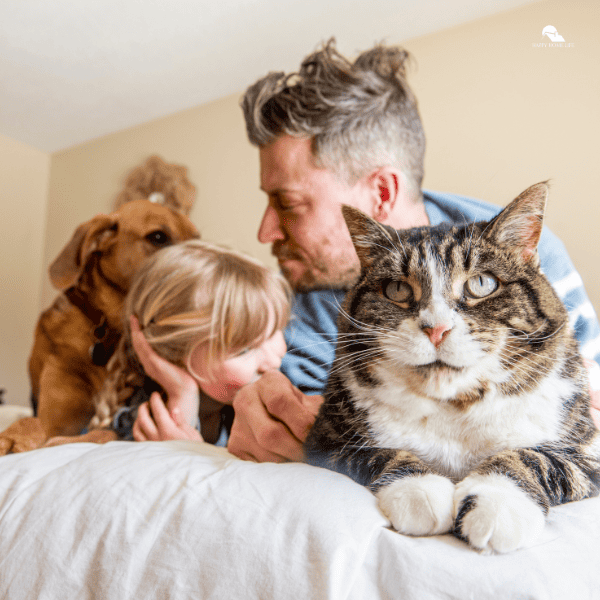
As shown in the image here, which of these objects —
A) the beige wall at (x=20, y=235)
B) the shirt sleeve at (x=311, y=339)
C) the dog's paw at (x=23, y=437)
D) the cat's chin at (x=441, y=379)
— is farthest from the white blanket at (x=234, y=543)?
the beige wall at (x=20, y=235)

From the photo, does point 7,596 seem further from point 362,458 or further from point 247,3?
point 247,3

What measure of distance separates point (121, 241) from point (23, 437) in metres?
0.51

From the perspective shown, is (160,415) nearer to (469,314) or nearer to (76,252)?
(76,252)

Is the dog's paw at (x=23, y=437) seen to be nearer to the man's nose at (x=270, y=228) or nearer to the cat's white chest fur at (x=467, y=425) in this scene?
the man's nose at (x=270, y=228)

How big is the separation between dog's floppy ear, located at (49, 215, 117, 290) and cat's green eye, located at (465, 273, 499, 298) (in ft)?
3.36

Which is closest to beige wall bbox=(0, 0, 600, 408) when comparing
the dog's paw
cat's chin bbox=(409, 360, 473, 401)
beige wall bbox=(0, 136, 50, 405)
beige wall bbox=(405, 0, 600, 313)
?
beige wall bbox=(405, 0, 600, 313)

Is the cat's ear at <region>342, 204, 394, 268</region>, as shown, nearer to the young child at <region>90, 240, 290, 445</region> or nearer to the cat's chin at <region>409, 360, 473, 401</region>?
the cat's chin at <region>409, 360, 473, 401</region>

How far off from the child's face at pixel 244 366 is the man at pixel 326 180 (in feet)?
0.10

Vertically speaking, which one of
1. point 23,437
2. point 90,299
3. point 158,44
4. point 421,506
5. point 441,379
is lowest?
point 23,437

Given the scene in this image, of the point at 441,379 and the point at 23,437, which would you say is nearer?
the point at 441,379

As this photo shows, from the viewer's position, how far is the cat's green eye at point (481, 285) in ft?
1.56

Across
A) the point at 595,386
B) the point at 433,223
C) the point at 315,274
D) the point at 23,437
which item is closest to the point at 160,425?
A: the point at 23,437

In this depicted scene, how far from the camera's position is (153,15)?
1.09 metres

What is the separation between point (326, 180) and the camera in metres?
0.86
